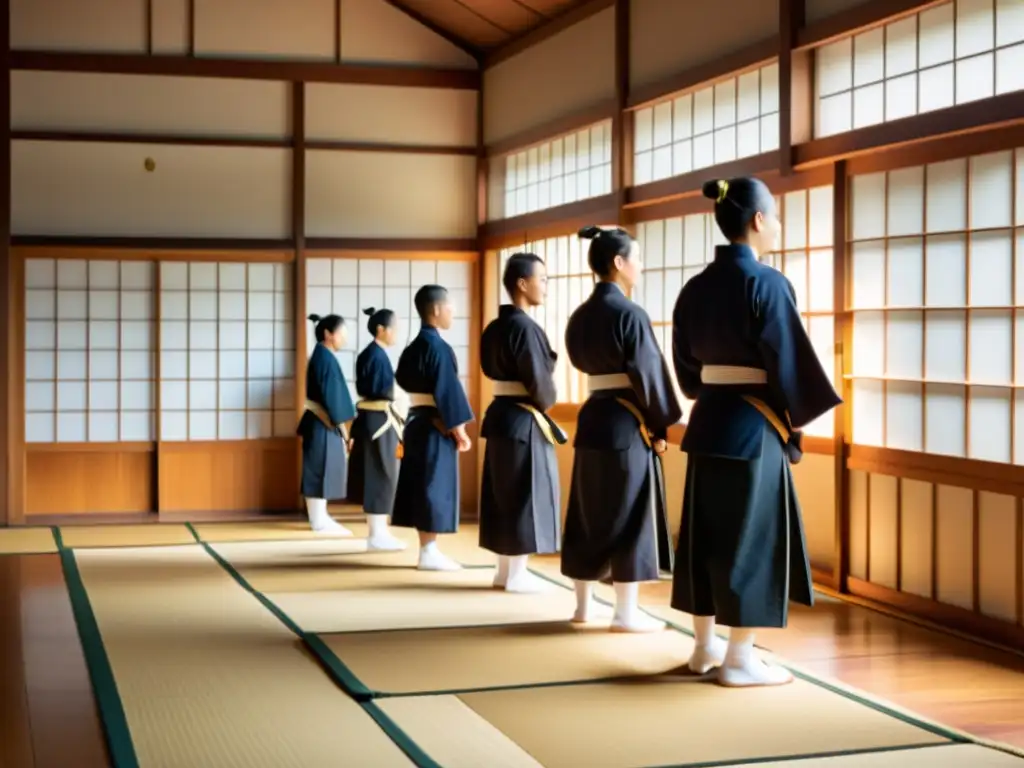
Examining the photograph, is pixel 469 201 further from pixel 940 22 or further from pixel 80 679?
pixel 80 679

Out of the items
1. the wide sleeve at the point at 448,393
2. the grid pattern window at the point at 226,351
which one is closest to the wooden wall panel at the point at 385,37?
the grid pattern window at the point at 226,351

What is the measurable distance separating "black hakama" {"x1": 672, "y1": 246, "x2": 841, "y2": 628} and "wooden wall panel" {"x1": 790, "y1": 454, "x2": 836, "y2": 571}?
1.76 m

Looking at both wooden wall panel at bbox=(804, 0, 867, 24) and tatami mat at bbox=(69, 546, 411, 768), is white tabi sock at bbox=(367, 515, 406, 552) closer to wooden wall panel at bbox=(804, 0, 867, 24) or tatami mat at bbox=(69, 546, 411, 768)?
tatami mat at bbox=(69, 546, 411, 768)

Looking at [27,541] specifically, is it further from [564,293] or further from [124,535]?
[564,293]

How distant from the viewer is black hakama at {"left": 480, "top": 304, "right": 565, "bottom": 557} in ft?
18.7

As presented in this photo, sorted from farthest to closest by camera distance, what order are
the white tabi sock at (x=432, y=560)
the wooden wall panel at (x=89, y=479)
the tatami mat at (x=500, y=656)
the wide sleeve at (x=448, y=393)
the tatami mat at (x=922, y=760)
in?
the wooden wall panel at (x=89, y=479), the white tabi sock at (x=432, y=560), the wide sleeve at (x=448, y=393), the tatami mat at (x=500, y=656), the tatami mat at (x=922, y=760)

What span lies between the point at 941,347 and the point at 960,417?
0.27 m

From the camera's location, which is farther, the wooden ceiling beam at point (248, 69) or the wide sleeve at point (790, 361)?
the wooden ceiling beam at point (248, 69)

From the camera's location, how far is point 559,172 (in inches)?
332

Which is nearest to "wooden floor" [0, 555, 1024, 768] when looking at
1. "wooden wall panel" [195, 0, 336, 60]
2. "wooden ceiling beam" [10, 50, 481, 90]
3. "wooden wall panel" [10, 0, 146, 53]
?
"wooden ceiling beam" [10, 50, 481, 90]

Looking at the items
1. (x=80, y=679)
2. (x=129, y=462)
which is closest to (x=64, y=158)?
(x=129, y=462)

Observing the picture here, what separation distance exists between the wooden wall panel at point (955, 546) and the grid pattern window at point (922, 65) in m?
1.37

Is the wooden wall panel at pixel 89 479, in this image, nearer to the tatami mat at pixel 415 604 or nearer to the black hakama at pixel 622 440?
the tatami mat at pixel 415 604

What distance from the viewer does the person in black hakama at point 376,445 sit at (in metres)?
7.40
